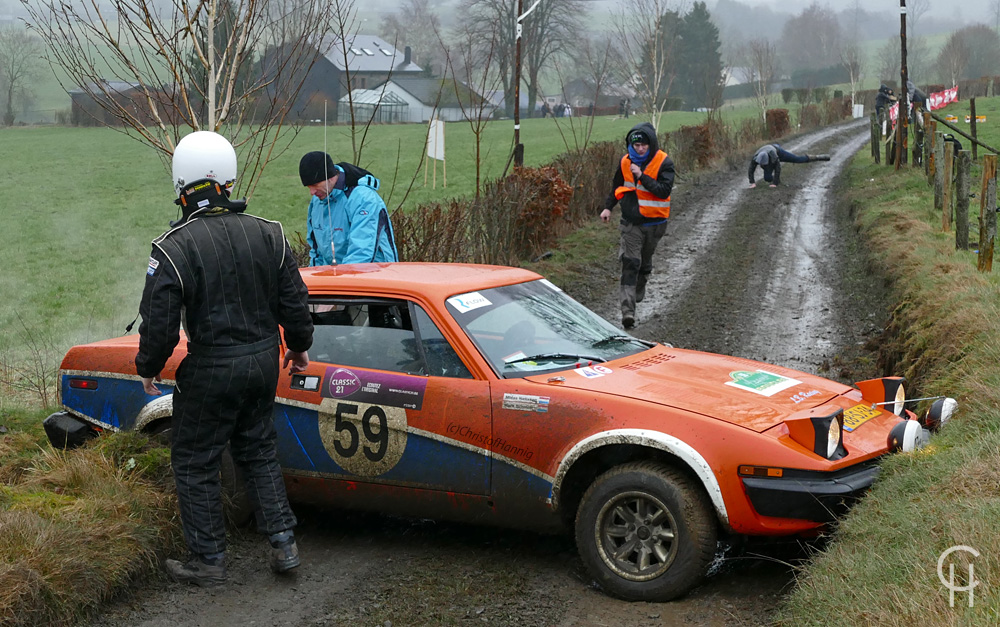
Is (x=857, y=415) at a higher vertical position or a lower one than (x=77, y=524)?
higher

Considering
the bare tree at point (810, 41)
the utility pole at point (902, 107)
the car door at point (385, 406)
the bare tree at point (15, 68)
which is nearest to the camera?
the car door at point (385, 406)

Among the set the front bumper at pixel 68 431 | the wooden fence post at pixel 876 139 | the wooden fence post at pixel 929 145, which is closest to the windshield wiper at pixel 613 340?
the front bumper at pixel 68 431

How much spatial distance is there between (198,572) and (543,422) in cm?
181

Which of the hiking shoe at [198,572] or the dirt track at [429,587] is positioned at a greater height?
the hiking shoe at [198,572]

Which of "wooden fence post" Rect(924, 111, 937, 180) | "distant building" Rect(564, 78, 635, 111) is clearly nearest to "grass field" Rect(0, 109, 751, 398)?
"distant building" Rect(564, 78, 635, 111)

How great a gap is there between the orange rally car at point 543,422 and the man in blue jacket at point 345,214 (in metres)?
1.30

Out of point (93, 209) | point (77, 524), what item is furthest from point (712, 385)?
point (93, 209)

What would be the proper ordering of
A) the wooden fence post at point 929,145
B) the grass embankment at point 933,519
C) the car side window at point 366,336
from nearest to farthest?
the grass embankment at point 933,519, the car side window at point 366,336, the wooden fence post at point 929,145

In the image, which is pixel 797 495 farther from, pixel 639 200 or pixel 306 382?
pixel 639 200

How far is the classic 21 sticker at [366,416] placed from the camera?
5.02 meters

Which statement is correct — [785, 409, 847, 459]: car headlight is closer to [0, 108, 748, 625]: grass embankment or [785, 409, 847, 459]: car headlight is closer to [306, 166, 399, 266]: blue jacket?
[0, 108, 748, 625]: grass embankment

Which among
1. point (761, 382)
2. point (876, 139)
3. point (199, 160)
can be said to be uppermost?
point (876, 139)

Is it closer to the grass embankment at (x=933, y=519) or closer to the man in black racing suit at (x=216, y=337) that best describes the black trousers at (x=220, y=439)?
the man in black racing suit at (x=216, y=337)

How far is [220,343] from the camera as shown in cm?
461
